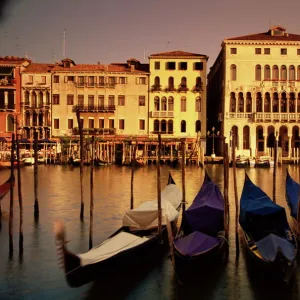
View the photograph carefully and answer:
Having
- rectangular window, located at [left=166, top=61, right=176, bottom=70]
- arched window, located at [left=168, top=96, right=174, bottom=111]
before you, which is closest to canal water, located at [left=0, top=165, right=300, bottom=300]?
arched window, located at [left=168, top=96, right=174, bottom=111]

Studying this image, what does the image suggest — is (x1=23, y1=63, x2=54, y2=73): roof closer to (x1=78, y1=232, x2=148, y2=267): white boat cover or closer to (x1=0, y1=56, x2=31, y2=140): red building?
(x1=0, y1=56, x2=31, y2=140): red building

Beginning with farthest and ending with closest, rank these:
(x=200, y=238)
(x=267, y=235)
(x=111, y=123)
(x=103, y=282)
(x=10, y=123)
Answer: (x=10, y=123) → (x=111, y=123) → (x=267, y=235) → (x=200, y=238) → (x=103, y=282)

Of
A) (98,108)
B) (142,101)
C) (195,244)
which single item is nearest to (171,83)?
(142,101)

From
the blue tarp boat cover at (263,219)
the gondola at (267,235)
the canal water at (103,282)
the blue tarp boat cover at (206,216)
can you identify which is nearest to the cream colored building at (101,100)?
the canal water at (103,282)

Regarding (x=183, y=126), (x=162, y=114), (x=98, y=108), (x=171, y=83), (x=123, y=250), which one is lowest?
(x=123, y=250)

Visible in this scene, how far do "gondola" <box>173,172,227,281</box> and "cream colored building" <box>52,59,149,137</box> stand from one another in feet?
75.7

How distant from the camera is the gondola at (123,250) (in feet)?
19.5

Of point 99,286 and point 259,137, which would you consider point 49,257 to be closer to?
point 99,286

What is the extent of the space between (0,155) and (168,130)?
35.5ft

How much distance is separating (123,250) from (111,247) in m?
0.19

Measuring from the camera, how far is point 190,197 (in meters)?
15.1

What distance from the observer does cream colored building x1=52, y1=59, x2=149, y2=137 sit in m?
32.2

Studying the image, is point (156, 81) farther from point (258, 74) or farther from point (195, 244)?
point (195, 244)

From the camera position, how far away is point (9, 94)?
3244cm
